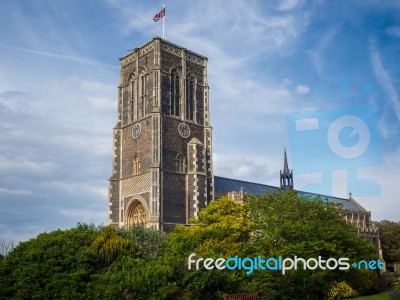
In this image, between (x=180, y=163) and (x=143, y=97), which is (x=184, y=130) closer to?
(x=180, y=163)

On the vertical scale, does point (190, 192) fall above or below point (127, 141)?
below

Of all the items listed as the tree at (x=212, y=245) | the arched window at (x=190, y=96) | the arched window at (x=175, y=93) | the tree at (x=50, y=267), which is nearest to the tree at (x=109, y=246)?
the tree at (x=50, y=267)

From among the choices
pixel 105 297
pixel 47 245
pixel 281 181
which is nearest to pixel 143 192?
pixel 47 245

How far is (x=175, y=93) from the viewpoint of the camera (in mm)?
44125

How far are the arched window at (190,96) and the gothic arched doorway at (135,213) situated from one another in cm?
893

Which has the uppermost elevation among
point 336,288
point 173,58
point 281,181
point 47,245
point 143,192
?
point 173,58

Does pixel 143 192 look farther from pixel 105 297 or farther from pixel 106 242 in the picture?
pixel 105 297

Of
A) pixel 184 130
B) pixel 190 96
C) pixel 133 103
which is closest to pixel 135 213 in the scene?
pixel 184 130

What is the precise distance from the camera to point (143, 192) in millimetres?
41031

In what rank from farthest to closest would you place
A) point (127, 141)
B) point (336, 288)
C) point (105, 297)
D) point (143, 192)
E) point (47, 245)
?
point (127, 141), point (143, 192), point (336, 288), point (47, 245), point (105, 297)

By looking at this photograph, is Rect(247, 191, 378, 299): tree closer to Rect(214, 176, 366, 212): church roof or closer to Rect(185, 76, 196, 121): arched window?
Rect(214, 176, 366, 212): church roof

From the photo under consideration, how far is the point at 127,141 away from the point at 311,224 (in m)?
20.7

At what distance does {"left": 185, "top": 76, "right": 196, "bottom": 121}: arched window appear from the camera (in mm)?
44875

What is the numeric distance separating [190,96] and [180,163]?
22.7ft
